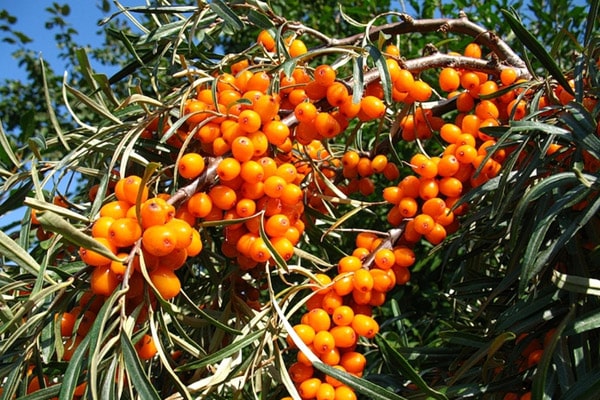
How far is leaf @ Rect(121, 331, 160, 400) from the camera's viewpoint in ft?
2.03

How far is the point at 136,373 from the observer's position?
0.63m

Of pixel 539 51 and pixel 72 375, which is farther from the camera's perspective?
pixel 539 51

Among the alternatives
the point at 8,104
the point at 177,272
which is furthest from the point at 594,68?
the point at 8,104

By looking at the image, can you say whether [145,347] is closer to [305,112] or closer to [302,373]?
[302,373]

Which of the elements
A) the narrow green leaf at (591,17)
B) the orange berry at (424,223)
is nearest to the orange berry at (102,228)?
the orange berry at (424,223)

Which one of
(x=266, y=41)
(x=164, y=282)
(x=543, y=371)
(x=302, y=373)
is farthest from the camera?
(x=266, y=41)

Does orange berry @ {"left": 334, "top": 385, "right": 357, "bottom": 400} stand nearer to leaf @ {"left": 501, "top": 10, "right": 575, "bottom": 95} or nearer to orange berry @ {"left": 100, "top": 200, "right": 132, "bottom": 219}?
orange berry @ {"left": 100, "top": 200, "right": 132, "bottom": 219}

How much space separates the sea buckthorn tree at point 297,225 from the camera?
65cm

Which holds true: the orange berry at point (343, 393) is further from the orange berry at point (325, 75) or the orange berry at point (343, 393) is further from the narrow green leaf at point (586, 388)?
the orange berry at point (325, 75)

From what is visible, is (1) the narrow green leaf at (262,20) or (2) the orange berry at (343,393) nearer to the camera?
(2) the orange berry at (343,393)

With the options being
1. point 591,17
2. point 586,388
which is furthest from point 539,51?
point 586,388

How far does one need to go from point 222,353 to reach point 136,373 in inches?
5.1

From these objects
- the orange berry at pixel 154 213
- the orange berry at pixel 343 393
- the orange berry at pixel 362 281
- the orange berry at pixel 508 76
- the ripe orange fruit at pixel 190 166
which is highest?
the orange berry at pixel 508 76

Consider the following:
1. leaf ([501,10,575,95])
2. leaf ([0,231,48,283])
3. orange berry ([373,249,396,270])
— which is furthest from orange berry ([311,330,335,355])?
leaf ([501,10,575,95])
